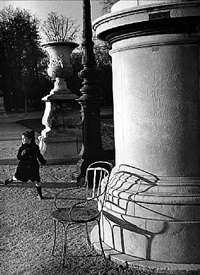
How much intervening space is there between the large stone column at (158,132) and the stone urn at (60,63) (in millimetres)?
6926

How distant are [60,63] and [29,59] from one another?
17.9 meters

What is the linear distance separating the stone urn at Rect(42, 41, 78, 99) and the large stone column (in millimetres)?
6926

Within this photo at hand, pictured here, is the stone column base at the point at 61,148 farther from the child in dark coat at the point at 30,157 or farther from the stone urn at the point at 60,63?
the child in dark coat at the point at 30,157

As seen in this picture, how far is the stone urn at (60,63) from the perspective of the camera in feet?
37.7

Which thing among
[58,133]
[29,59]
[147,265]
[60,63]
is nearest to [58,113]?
[58,133]

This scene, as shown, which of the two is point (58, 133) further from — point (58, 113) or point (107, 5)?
point (107, 5)

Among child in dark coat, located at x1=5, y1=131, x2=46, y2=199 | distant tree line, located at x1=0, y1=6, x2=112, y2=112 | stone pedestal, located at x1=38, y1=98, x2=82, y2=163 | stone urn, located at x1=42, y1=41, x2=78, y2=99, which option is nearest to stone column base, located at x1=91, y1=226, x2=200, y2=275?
child in dark coat, located at x1=5, y1=131, x2=46, y2=199

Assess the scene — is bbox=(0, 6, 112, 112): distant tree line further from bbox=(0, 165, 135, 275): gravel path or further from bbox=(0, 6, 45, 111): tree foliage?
bbox=(0, 165, 135, 275): gravel path

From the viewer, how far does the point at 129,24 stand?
14.2ft

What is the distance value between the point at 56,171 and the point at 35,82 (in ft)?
71.6

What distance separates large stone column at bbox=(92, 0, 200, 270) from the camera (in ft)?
14.0

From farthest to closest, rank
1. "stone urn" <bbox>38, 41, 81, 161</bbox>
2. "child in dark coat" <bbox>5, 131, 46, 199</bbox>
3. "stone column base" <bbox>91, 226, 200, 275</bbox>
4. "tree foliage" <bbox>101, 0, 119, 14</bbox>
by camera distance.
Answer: "tree foliage" <bbox>101, 0, 119, 14</bbox> < "stone urn" <bbox>38, 41, 81, 161</bbox> < "child in dark coat" <bbox>5, 131, 46, 199</bbox> < "stone column base" <bbox>91, 226, 200, 275</bbox>

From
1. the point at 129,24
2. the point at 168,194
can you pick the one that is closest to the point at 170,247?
the point at 168,194

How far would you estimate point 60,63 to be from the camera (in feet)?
37.9
